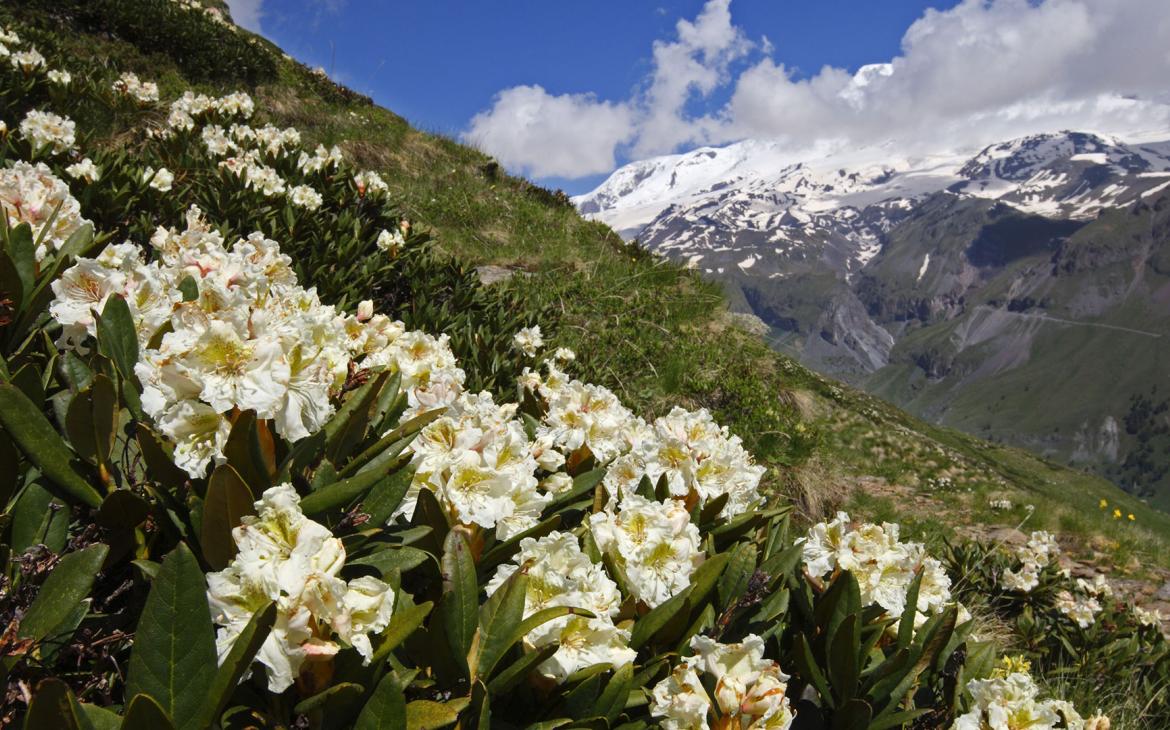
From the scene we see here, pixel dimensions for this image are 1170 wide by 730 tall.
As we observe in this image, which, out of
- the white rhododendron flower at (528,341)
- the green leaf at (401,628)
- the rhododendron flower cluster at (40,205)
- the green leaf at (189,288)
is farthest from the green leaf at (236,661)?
the white rhododendron flower at (528,341)

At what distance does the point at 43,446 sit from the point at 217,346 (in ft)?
1.31

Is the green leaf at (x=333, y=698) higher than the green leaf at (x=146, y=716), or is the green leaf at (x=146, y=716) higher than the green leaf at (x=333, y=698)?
the green leaf at (x=146, y=716)

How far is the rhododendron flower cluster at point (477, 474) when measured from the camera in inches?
65.2

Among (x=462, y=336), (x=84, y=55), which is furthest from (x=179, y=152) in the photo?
(x=84, y=55)

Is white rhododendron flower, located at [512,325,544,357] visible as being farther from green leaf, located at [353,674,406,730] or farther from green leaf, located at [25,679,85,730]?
green leaf, located at [25,679,85,730]

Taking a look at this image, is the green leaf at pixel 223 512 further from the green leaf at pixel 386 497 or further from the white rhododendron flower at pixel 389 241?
the white rhododendron flower at pixel 389 241

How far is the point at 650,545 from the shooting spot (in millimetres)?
1720

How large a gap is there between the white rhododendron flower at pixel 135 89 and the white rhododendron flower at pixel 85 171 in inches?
141

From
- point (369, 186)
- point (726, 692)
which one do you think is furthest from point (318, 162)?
point (726, 692)

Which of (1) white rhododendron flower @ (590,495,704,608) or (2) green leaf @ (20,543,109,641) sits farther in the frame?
(1) white rhododendron flower @ (590,495,704,608)

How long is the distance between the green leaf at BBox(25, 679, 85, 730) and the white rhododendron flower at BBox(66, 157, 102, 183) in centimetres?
353

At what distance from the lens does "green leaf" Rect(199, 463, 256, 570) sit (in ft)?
3.90

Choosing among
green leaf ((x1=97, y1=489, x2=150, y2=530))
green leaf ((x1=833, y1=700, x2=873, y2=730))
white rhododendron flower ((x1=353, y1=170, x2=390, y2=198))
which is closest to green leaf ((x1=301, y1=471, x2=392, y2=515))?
green leaf ((x1=97, y1=489, x2=150, y2=530))

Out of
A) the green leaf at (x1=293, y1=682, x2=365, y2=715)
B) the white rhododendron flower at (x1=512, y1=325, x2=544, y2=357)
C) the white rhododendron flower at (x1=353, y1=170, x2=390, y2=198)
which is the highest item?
the white rhododendron flower at (x1=353, y1=170, x2=390, y2=198)
